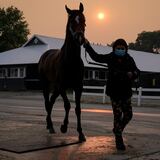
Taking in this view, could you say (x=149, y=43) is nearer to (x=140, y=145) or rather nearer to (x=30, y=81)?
(x=30, y=81)

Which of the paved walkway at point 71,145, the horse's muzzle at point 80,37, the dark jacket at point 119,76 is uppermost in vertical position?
the horse's muzzle at point 80,37

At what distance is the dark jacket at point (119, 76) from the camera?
874 cm

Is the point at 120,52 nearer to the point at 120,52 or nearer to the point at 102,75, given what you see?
the point at 120,52

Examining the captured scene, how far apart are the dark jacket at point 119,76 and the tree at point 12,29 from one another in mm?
76195

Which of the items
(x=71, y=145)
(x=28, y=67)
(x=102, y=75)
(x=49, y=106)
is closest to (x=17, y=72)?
(x=28, y=67)

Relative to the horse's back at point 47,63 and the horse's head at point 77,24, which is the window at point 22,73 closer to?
the horse's back at point 47,63

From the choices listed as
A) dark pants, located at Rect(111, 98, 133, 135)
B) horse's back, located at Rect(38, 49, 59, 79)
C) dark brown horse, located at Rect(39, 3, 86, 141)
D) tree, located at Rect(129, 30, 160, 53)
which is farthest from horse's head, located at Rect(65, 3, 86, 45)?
tree, located at Rect(129, 30, 160, 53)

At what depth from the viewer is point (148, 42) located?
15150cm

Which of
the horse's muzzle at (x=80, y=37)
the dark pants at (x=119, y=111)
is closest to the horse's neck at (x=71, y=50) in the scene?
the horse's muzzle at (x=80, y=37)

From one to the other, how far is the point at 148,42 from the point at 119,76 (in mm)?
144642

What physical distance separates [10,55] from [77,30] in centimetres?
5506

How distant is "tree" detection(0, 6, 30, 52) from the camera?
84.6 m

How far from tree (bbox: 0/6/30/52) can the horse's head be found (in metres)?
75.2

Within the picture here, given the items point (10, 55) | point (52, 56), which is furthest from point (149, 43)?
point (52, 56)
